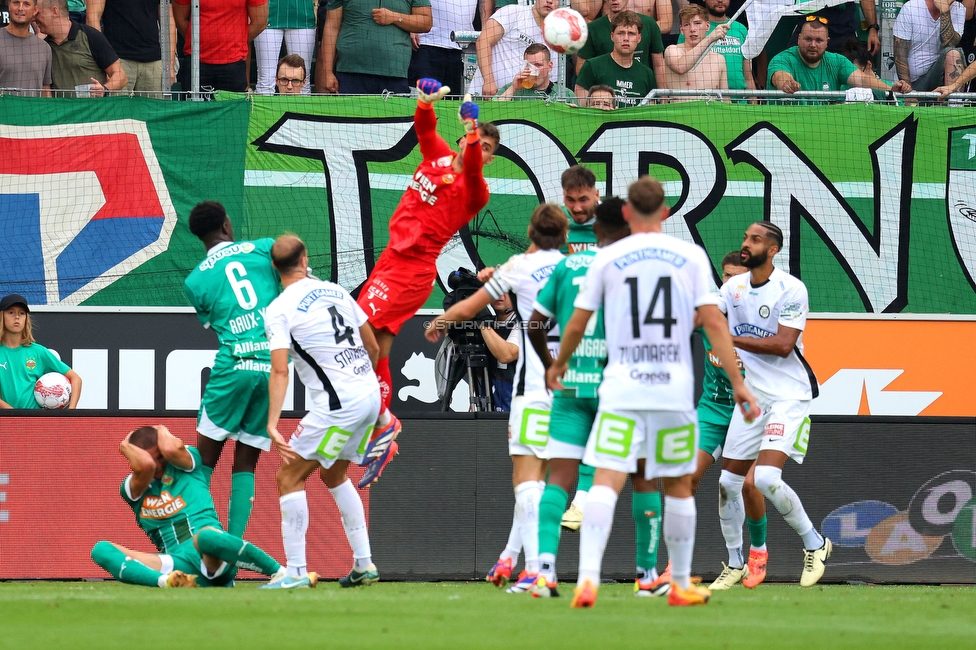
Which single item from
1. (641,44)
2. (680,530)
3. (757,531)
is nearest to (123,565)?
(680,530)

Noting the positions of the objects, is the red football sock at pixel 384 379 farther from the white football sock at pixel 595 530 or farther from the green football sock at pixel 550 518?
the white football sock at pixel 595 530

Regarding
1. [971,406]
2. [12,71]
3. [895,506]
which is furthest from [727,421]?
[12,71]

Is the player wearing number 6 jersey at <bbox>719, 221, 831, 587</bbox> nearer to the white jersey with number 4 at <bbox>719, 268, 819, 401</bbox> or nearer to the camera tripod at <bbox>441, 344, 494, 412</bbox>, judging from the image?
the white jersey with number 4 at <bbox>719, 268, 819, 401</bbox>

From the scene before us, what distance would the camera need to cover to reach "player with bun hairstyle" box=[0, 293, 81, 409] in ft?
34.4

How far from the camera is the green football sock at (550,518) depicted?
22.0 feet

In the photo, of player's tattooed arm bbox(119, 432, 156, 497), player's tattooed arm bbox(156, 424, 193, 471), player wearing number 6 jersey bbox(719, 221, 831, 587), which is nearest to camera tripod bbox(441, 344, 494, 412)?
player wearing number 6 jersey bbox(719, 221, 831, 587)

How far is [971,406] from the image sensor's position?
39.8 feet

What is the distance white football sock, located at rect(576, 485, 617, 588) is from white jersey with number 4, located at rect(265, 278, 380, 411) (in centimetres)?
210

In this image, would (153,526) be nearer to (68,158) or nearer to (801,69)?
(68,158)

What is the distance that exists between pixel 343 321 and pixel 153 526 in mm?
1942

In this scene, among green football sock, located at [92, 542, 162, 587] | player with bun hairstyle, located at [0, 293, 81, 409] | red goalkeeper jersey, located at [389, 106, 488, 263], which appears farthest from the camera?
player with bun hairstyle, located at [0, 293, 81, 409]

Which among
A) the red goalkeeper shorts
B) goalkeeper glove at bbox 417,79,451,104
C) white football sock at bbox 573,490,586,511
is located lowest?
white football sock at bbox 573,490,586,511

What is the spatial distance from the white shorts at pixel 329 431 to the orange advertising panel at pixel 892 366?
5.96 meters

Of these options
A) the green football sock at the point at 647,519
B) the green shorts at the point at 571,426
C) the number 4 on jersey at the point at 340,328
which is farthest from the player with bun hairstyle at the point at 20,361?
the green football sock at the point at 647,519
